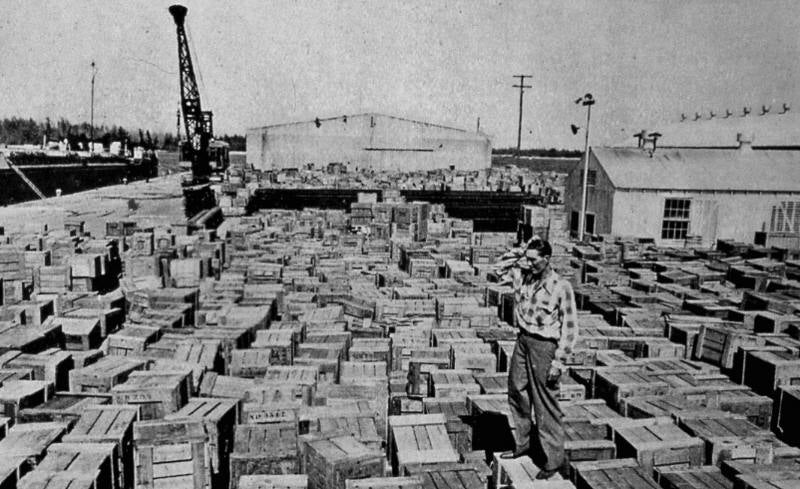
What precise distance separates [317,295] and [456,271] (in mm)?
3779

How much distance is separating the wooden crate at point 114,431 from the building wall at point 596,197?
794 inches

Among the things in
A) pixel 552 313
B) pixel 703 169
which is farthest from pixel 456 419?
pixel 703 169

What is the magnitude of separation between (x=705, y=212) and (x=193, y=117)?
32.8 metres

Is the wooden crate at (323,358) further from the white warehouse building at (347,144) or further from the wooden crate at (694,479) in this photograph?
the white warehouse building at (347,144)

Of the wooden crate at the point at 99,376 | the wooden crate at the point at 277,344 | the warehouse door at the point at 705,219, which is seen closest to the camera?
the wooden crate at the point at 99,376

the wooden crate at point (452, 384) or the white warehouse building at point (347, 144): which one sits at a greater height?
the white warehouse building at point (347, 144)

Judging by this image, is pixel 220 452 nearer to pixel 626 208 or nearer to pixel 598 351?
pixel 598 351

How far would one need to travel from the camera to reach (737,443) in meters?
6.27

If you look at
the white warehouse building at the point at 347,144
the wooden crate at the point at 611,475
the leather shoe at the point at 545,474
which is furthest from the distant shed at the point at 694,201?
the white warehouse building at the point at 347,144

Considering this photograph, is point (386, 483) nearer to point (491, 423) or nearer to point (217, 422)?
point (491, 423)

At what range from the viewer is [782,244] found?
73.4ft

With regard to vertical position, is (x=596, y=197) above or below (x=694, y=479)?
above

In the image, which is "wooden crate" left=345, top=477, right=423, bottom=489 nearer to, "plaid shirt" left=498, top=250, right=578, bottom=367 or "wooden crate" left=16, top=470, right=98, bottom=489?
"plaid shirt" left=498, top=250, right=578, bottom=367

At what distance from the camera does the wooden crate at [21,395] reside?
24.1ft
